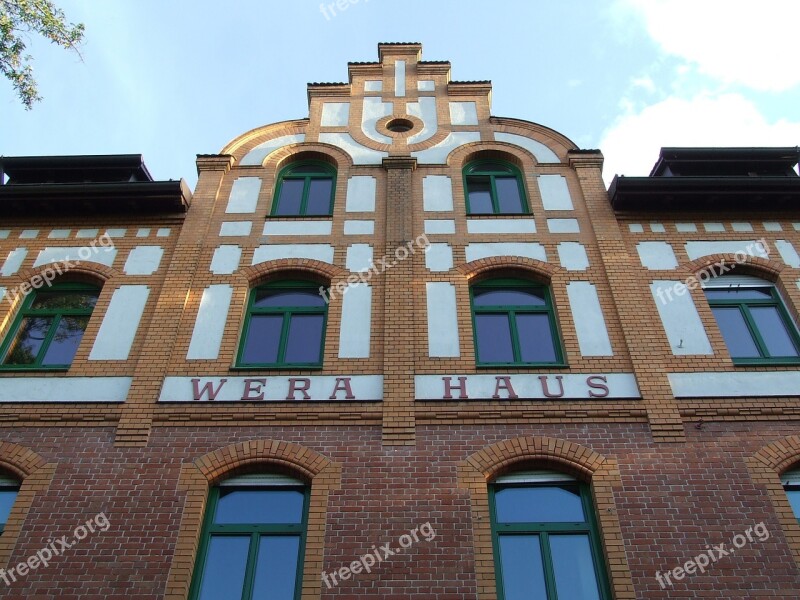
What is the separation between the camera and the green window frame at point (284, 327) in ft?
37.1

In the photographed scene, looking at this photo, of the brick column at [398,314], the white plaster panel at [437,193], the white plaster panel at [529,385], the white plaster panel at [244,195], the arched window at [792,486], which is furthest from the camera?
the white plaster panel at [244,195]

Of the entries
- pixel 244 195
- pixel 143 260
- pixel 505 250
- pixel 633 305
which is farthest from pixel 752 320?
pixel 143 260

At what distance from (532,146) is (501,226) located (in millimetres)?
2906

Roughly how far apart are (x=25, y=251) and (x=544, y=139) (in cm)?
1063

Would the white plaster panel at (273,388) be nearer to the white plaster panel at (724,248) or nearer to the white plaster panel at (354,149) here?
the white plaster panel at (354,149)

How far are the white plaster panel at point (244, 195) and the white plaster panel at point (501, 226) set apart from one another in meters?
4.28

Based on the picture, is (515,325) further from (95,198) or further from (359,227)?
(95,198)

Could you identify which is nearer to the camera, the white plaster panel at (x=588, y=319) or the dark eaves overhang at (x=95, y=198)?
the white plaster panel at (x=588, y=319)

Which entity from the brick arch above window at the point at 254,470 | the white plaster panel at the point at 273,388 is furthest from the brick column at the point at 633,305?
the brick arch above window at the point at 254,470

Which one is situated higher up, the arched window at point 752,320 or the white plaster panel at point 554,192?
the white plaster panel at point 554,192

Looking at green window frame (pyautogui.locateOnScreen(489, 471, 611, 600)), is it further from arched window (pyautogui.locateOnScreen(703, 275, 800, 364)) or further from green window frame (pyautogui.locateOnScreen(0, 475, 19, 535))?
green window frame (pyautogui.locateOnScreen(0, 475, 19, 535))

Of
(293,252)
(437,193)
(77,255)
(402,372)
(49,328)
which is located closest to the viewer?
(402,372)

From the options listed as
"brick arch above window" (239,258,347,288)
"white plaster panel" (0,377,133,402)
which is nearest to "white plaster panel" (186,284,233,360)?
"brick arch above window" (239,258,347,288)

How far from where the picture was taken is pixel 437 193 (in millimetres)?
14109
